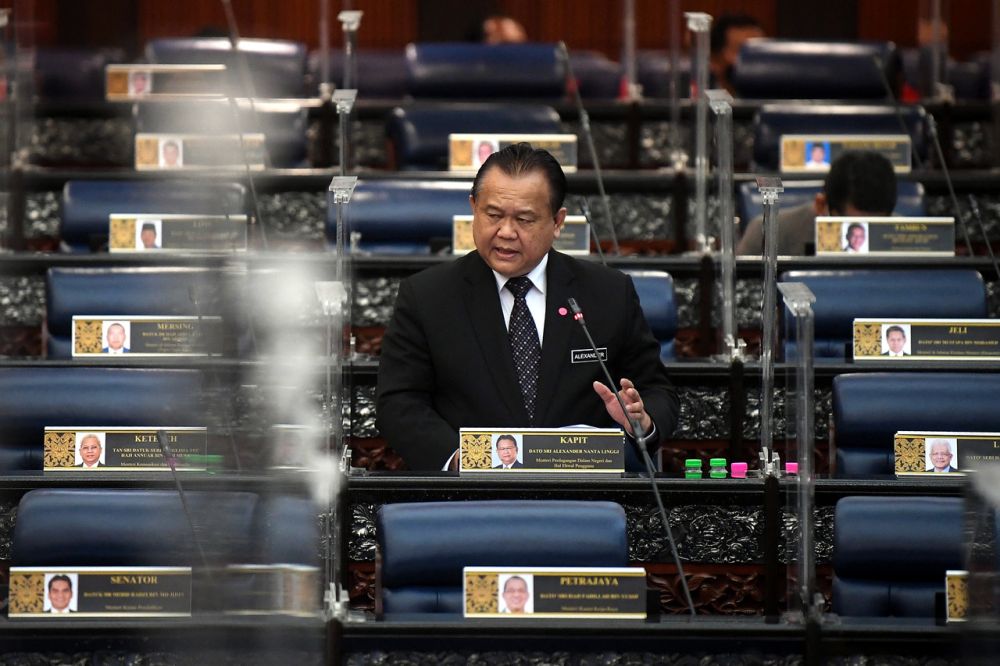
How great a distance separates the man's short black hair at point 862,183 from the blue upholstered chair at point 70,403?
5.45ft

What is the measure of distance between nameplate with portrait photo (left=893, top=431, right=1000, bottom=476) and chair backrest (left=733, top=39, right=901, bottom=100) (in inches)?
102

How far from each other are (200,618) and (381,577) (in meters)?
0.32

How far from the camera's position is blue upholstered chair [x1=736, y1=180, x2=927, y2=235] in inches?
176

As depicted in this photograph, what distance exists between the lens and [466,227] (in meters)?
4.12

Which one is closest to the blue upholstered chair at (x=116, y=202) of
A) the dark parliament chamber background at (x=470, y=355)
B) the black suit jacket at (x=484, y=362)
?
the dark parliament chamber background at (x=470, y=355)

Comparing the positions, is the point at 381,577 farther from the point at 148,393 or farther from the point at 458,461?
the point at 148,393

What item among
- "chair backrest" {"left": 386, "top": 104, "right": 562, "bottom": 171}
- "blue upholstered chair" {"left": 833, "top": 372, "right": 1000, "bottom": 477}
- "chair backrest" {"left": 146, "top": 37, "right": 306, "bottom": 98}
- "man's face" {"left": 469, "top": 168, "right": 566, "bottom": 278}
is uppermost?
"chair backrest" {"left": 146, "top": 37, "right": 306, "bottom": 98}

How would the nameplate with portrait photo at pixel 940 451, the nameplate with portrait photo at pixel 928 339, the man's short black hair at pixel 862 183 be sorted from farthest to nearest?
the man's short black hair at pixel 862 183
the nameplate with portrait photo at pixel 928 339
the nameplate with portrait photo at pixel 940 451

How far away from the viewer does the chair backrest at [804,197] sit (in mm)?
4465

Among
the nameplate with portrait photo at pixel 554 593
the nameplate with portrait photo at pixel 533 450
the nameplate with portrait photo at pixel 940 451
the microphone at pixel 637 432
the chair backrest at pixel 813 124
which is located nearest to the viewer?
the nameplate with portrait photo at pixel 554 593

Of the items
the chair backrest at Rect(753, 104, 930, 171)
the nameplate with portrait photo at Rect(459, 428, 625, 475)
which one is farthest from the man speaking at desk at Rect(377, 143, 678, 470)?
the chair backrest at Rect(753, 104, 930, 171)

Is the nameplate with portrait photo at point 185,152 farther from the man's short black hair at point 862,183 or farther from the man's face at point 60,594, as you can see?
the man's face at point 60,594

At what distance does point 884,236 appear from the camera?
4133mm

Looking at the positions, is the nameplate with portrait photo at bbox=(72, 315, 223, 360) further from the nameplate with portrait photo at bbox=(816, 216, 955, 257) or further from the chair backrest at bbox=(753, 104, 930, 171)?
the chair backrest at bbox=(753, 104, 930, 171)
